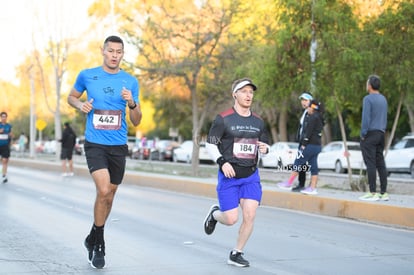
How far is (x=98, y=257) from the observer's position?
6984mm

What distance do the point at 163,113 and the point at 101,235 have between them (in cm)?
4527

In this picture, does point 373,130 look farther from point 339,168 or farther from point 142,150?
point 142,150

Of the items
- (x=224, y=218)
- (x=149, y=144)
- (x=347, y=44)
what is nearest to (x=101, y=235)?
(x=224, y=218)

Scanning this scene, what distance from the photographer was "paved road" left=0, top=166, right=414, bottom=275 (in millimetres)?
7227

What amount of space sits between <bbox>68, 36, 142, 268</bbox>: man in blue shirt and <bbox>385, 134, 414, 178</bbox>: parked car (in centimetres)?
2147

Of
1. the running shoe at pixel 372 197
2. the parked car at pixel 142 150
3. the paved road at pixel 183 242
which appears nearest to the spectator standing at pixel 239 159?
the paved road at pixel 183 242

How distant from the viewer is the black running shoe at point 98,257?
6.97 meters

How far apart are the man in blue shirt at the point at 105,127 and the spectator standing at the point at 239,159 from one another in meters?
0.91

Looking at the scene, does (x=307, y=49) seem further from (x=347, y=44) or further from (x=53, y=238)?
(x=53, y=238)

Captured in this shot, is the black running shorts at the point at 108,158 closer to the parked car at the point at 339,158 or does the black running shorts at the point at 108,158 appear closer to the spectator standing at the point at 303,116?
Answer: the spectator standing at the point at 303,116

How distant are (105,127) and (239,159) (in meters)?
1.41

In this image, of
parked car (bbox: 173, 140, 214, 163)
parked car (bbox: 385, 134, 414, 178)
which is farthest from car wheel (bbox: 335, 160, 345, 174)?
parked car (bbox: 173, 140, 214, 163)

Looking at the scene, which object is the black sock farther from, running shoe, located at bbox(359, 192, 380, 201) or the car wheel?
the car wheel

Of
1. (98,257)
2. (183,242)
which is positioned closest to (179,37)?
(183,242)
